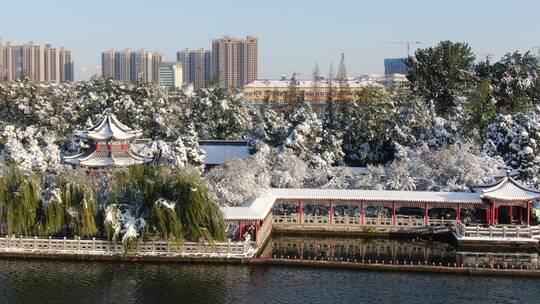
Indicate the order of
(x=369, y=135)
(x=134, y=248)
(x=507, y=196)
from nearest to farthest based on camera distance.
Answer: (x=134, y=248), (x=507, y=196), (x=369, y=135)

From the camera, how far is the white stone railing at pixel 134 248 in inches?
1154

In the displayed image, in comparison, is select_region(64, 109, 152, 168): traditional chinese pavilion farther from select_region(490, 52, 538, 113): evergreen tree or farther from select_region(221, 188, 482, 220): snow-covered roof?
select_region(490, 52, 538, 113): evergreen tree

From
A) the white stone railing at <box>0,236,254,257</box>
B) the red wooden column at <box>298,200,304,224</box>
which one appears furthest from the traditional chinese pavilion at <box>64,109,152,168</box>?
the white stone railing at <box>0,236,254,257</box>

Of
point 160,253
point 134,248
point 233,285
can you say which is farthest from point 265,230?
point 233,285

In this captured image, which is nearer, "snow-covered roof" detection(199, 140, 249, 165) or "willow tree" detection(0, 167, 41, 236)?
"willow tree" detection(0, 167, 41, 236)

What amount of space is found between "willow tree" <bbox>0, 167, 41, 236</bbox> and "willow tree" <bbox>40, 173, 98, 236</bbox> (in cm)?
50

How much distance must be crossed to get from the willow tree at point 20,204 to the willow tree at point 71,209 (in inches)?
19.7

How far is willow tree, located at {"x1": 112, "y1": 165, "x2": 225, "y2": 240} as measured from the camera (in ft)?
95.2

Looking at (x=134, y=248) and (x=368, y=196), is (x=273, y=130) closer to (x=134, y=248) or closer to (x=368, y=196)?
(x=368, y=196)

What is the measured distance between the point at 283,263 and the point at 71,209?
29.3ft

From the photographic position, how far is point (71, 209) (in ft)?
97.1

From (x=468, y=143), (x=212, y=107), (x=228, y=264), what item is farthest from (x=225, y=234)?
(x=212, y=107)

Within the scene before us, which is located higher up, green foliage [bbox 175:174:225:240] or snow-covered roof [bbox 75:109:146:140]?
snow-covered roof [bbox 75:109:146:140]

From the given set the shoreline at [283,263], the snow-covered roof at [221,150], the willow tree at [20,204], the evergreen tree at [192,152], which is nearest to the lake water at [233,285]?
the shoreline at [283,263]
